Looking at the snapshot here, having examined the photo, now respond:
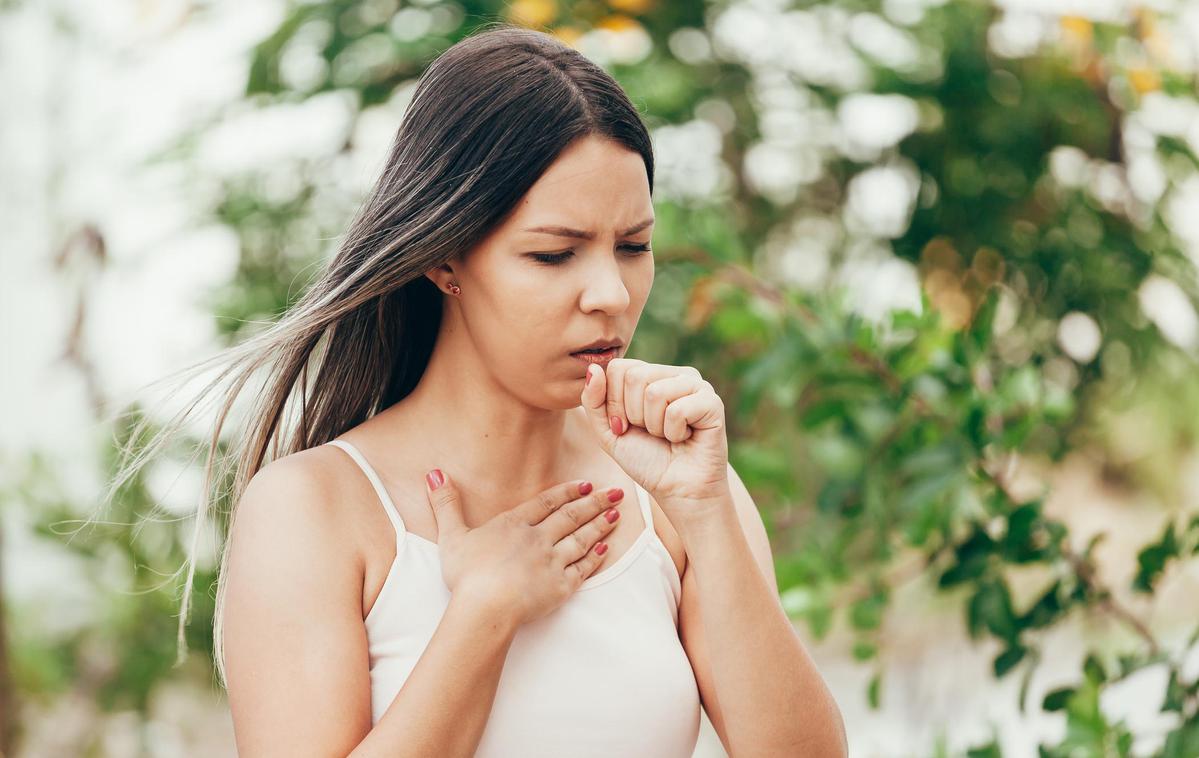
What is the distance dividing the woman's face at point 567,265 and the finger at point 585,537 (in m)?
0.19

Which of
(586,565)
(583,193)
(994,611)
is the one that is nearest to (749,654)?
(586,565)

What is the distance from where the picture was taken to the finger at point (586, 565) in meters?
1.56

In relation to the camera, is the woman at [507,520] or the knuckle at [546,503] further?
the knuckle at [546,503]

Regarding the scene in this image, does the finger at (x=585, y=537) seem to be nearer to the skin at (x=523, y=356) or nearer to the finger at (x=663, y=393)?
the skin at (x=523, y=356)

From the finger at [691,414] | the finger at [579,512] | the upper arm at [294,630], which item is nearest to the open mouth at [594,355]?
the finger at [691,414]

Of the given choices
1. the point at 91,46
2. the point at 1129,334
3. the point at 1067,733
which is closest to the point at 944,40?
the point at 1129,334

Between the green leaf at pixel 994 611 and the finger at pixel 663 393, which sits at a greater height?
the finger at pixel 663 393

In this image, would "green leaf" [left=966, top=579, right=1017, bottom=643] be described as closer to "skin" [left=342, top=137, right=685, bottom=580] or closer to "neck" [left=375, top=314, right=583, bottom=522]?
"skin" [left=342, top=137, right=685, bottom=580]

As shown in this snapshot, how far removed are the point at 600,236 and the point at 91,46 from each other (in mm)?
2712

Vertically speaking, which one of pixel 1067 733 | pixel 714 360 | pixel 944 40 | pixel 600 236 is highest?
pixel 600 236

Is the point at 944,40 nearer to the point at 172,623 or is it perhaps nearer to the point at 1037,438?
the point at 1037,438

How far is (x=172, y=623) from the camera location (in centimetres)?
328

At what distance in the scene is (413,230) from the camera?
150cm

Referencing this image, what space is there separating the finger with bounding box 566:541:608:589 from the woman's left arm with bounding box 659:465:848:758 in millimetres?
135
